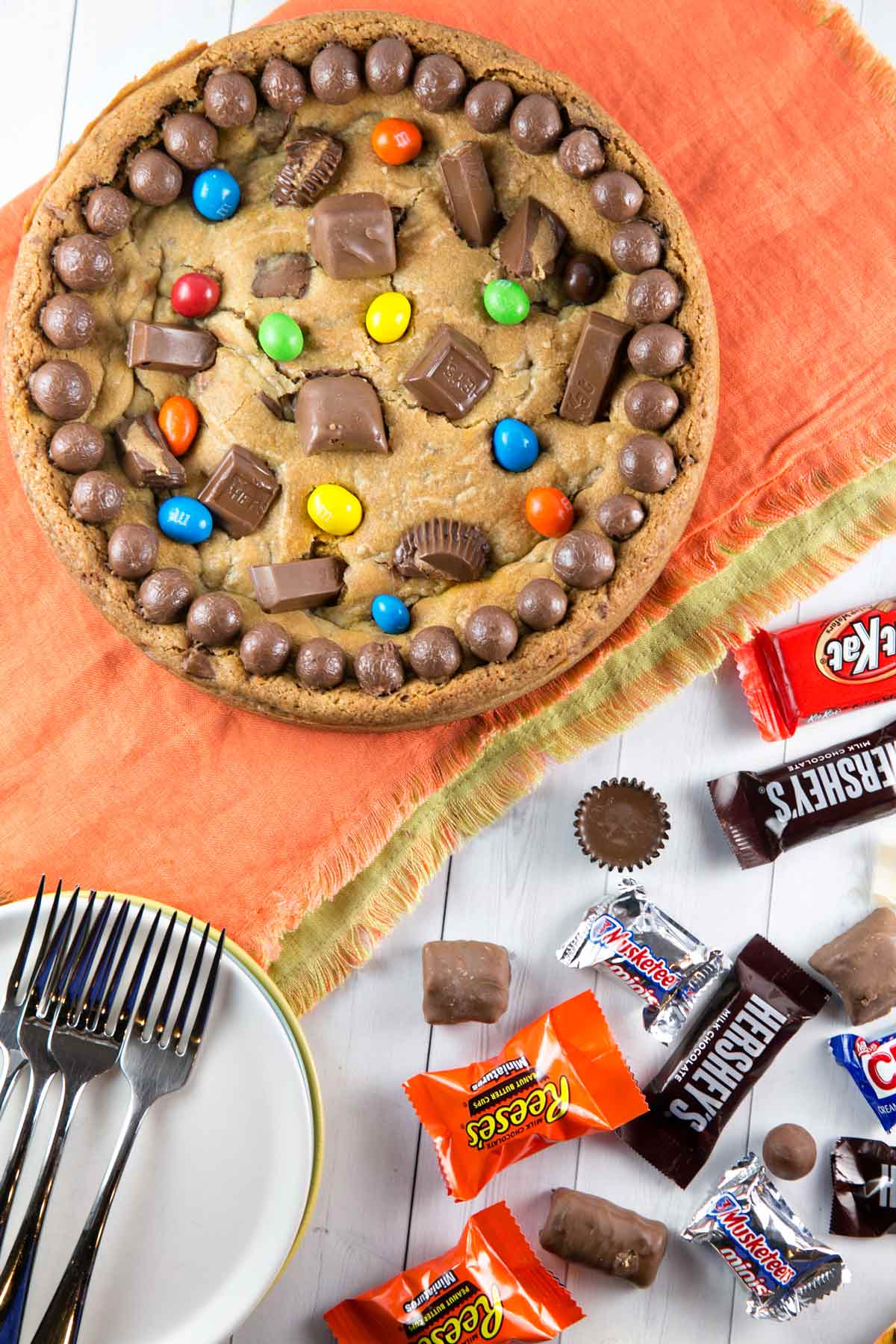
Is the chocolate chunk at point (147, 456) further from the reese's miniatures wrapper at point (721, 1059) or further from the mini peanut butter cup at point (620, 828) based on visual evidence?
the reese's miniatures wrapper at point (721, 1059)

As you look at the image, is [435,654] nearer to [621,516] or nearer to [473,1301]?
[621,516]

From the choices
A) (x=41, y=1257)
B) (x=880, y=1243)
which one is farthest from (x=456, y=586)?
(x=880, y=1243)

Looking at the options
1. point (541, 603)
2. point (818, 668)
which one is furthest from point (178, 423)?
point (818, 668)

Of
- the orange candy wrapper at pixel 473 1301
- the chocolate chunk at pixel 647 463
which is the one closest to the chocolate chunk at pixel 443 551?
the chocolate chunk at pixel 647 463

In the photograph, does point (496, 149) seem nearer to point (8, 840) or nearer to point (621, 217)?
point (621, 217)

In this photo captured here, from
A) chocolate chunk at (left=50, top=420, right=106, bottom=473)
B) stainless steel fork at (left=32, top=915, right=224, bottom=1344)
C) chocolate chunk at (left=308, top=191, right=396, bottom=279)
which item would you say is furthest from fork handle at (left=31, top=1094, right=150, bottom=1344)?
chocolate chunk at (left=308, top=191, right=396, bottom=279)

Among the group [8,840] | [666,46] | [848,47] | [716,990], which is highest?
[848,47]

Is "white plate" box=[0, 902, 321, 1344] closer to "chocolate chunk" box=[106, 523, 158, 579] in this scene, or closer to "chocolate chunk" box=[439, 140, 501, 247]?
"chocolate chunk" box=[106, 523, 158, 579]
